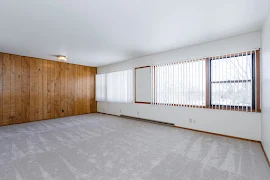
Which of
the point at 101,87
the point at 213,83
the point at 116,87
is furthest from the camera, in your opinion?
the point at 101,87

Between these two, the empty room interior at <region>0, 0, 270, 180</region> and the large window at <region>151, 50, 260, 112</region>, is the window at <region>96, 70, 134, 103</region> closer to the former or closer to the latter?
the empty room interior at <region>0, 0, 270, 180</region>

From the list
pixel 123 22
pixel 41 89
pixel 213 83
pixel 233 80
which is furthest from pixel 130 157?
pixel 41 89

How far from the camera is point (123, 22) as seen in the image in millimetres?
2557

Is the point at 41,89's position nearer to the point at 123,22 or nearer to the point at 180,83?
the point at 123,22

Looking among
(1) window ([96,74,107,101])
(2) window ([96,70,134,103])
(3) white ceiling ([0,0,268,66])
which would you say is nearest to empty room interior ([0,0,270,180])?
(3) white ceiling ([0,0,268,66])

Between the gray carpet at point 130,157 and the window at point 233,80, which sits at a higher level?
the window at point 233,80

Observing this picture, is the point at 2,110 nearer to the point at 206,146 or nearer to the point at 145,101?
the point at 145,101

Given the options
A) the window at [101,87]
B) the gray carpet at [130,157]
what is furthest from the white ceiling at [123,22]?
the window at [101,87]

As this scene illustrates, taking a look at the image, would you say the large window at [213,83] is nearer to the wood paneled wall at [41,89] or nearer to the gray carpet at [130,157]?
the gray carpet at [130,157]

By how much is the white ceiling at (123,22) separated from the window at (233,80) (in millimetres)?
604

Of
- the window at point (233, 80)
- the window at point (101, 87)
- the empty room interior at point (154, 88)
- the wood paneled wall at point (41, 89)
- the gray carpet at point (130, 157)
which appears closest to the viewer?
the gray carpet at point (130, 157)

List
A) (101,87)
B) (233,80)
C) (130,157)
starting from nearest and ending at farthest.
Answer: (130,157) → (233,80) → (101,87)

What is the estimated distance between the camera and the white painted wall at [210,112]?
300 cm

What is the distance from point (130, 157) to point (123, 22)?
244cm
